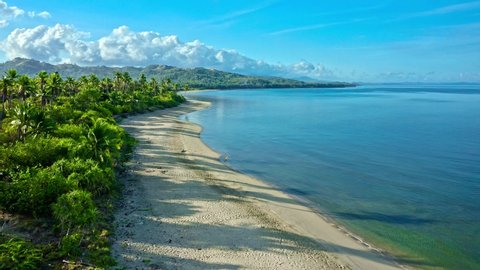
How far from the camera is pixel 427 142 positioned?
7294cm

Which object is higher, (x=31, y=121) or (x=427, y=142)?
(x=31, y=121)

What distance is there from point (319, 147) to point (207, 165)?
85.8 ft

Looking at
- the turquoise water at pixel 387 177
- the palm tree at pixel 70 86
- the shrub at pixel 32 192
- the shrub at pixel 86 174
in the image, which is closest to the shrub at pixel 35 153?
the shrub at pixel 86 174

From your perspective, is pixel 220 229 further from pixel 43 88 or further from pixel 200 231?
pixel 43 88

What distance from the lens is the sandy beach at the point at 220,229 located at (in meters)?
24.1

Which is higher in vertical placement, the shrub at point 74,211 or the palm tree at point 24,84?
the palm tree at point 24,84

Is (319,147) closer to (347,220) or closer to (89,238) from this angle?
(347,220)

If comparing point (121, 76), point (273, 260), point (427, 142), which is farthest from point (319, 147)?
point (121, 76)

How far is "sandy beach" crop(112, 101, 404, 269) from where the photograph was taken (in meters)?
24.1

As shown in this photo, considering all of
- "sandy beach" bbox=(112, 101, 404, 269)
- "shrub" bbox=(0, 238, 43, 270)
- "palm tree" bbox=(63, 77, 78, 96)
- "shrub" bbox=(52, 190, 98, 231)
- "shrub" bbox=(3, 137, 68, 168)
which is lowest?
"sandy beach" bbox=(112, 101, 404, 269)

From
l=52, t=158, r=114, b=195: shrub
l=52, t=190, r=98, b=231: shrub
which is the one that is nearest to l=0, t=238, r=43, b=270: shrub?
l=52, t=190, r=98, b=231: shrub

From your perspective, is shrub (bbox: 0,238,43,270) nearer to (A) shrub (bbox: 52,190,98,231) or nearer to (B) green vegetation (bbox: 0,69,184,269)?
(B) green vegetation (bbox: 0,69,184,269)

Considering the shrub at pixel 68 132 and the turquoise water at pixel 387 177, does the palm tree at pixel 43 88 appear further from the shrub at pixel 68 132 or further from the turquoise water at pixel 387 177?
the shrub at pixel 68 132

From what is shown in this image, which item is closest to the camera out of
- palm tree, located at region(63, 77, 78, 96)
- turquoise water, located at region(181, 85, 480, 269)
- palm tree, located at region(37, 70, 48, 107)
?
turquoise water, located at region(181, 85, 480, 269)
